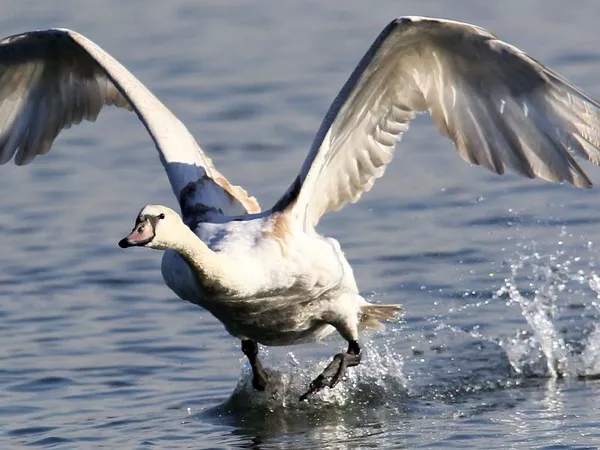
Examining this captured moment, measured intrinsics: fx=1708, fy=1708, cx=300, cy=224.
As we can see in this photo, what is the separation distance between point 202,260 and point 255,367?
2.17 meters

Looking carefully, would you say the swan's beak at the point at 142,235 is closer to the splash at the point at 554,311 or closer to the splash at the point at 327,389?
the splash at the point at 327,389

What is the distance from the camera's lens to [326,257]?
397 inches

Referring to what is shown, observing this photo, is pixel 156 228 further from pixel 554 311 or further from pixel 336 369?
pixel 554 311

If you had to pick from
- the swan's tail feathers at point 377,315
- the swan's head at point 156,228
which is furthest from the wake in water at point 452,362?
the swan's head at point 156,228

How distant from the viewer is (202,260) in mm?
9172

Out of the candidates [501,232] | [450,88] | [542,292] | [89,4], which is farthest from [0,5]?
[450,88]

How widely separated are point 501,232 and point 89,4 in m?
9.95

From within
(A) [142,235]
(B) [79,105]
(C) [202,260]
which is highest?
(B) [79,105]

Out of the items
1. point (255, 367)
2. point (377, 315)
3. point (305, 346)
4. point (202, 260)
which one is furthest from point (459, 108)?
point (305, 346)

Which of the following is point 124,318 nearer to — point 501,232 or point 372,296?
point 372,296

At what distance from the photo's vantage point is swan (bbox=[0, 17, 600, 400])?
374 inches

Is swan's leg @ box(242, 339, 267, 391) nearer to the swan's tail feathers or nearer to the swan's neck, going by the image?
the swan's tail feathers

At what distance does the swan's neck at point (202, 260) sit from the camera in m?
9.05

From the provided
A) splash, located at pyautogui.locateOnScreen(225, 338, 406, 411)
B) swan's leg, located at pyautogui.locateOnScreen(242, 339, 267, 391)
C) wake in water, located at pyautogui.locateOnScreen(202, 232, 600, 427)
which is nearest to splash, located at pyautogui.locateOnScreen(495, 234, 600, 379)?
wake in water, located at pyautogui.locateOnScreen(202, 232, 600, 427)
